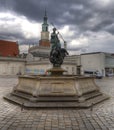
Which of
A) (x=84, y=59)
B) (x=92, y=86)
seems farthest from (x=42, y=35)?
(x=92, y=86)

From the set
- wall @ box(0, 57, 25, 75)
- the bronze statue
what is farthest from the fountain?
wall @ box(0, 57, 25, 75)

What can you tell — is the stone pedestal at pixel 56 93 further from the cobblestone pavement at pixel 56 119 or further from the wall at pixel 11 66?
the wall at pixel 11 66

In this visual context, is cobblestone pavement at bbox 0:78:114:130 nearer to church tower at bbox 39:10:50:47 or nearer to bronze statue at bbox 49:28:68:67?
→ bronze statue at bbox 49:28:68:67

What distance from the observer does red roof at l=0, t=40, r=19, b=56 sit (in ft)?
198

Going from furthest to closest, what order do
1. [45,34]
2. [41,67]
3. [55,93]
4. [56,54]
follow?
1. [45,34]
2. [41,67]
3. [56,54]
4. [55,93]

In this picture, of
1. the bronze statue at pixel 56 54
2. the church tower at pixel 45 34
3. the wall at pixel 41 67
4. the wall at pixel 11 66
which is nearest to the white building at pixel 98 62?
the wall at pixel 41 67

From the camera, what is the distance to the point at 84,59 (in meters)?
54.3

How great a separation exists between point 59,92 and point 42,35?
256 ft

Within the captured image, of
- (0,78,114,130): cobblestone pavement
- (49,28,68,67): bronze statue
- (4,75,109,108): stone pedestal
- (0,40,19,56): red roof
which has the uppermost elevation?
(0,40,19,56): red roof

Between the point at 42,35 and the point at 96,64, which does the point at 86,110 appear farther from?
the point at 42,35

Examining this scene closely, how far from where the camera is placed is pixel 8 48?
204ft

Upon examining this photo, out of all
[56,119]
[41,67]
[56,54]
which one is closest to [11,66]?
[41,67]

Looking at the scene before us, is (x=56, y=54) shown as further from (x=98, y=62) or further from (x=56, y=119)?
(x=98, y=62)

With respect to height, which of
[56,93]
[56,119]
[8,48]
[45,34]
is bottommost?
[56,119]
